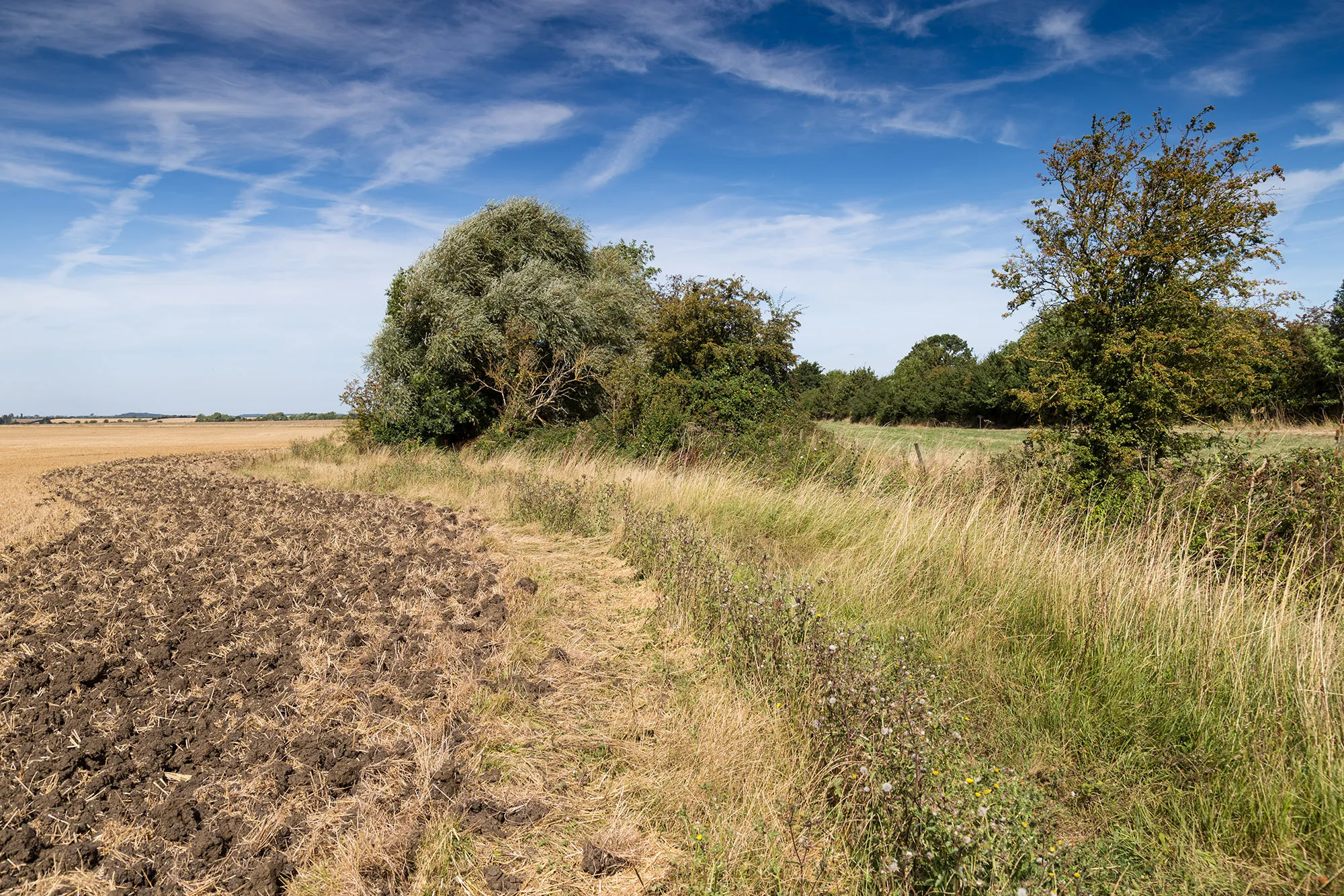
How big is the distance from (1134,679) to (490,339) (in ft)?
56.8

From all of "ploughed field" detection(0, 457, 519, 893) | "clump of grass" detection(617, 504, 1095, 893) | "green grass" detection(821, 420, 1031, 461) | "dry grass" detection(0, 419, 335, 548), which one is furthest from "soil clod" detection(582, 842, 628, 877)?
"dry grass" detection(0, 419, 335, 548)

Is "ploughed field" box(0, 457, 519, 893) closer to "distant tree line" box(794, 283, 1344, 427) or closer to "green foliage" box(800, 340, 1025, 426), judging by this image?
"distant tree line" box(794, 283, 1344, 427)

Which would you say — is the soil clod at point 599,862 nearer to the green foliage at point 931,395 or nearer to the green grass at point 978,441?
the green grass at point 978,441

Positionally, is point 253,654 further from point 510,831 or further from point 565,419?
point 565,419

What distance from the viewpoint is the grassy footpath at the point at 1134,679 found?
93.1 inches

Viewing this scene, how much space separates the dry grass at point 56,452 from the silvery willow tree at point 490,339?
26.6 ft

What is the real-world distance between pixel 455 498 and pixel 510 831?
8.96 m

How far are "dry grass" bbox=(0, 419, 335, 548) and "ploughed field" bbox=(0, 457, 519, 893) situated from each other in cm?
190

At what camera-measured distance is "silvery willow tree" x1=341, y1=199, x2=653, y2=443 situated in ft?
59.7

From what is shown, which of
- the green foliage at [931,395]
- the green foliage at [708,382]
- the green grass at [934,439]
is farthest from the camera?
the green foliage at [931,395]

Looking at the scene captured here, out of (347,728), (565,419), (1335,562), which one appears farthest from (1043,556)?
(565,419)

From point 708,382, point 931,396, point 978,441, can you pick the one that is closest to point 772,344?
point 708,382

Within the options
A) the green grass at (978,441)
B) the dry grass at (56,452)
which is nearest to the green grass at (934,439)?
the green grass at (978,441)

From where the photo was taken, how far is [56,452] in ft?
90.8
